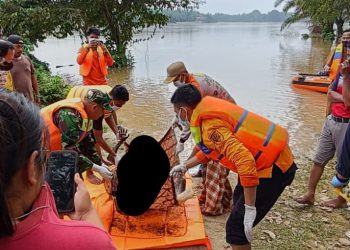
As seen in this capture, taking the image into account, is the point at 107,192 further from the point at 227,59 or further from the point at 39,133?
the point at 227,59

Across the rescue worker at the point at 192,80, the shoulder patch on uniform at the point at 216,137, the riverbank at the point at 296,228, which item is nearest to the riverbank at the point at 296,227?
the riverbank at the point at 296,228

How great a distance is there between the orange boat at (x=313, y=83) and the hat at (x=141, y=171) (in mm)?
8113

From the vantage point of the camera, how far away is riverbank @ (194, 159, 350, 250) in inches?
133

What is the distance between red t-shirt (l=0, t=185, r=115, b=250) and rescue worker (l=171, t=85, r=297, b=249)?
1492 millimetres

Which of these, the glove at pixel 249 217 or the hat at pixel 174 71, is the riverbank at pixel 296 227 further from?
the hat at pixel 174 71

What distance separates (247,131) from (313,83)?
852 centimetres

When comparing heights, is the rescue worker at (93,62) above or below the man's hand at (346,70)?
below

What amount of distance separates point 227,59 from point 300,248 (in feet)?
51.8

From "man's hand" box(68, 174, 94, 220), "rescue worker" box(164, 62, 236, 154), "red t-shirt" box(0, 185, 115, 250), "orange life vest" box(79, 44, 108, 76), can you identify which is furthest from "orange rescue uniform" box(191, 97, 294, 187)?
"orange life vest" box(79, 44, 108, 76)

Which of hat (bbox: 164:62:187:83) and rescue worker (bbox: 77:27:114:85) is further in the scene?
rescue worker (bbox: 77:27:114:85)

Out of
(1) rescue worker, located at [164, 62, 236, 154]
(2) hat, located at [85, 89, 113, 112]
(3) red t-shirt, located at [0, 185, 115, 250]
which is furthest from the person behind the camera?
(1) rescue worker, located at [164, 62, 236, 154]

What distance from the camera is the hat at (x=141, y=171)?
107 inches

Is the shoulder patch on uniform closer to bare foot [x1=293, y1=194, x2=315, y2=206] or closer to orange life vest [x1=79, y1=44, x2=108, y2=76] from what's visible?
bare foot [x1=293, y1=194, x2=315, y2=206]

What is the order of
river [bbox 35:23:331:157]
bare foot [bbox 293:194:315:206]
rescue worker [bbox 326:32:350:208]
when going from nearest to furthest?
rescue worker [bbox 326:32:350:208] → bare foot [bbox 293:194:315:206] → river [bbox 35:23:331:157]
